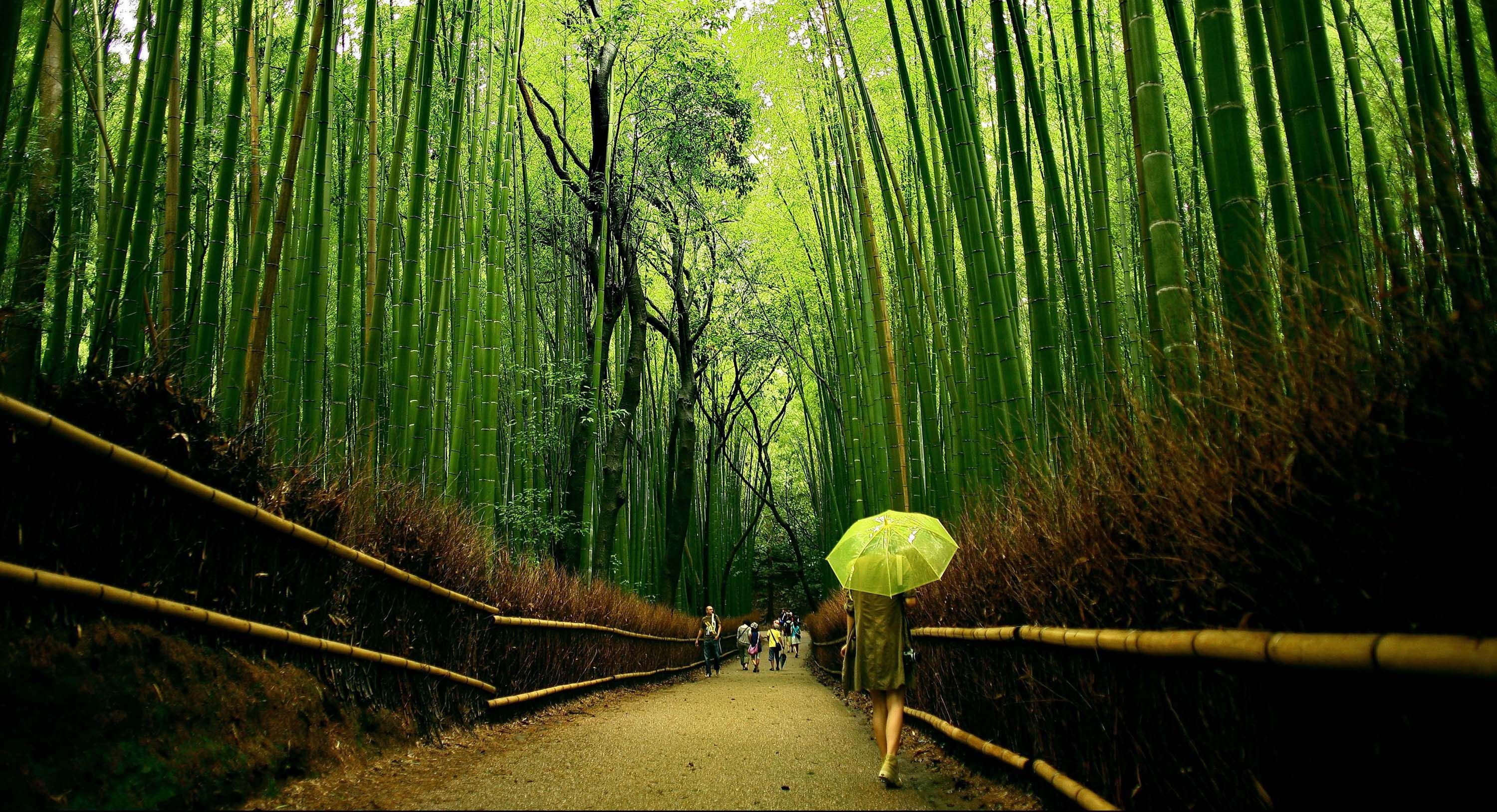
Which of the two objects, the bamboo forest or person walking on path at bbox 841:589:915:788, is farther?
person walking on path at bbox 841:589:915:788

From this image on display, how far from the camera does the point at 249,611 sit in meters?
2.30

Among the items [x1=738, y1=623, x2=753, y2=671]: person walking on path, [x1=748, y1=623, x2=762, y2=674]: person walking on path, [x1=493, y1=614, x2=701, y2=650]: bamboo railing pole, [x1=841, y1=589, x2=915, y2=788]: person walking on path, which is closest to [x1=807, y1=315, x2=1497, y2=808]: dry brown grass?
[x1=841, y1=589, x2=915, y2=788]: person walking on path

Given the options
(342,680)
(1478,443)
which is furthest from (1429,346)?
(342,680)

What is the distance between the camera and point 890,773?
264cm

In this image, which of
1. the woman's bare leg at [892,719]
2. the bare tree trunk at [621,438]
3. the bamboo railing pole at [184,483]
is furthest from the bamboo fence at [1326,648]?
the bare tree trunk at [621,438]

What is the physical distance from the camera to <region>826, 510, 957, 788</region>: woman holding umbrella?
2.89 metres

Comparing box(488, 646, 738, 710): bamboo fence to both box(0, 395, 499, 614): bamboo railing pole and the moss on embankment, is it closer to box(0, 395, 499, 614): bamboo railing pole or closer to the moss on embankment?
box(0, 395, 499, 614): bamboo railing pole

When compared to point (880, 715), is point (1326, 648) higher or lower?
higher

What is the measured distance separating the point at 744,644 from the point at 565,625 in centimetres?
1346

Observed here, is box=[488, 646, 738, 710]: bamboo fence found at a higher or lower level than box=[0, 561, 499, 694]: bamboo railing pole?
lower

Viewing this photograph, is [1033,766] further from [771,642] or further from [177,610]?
[771,642]

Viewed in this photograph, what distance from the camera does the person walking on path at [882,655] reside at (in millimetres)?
2865

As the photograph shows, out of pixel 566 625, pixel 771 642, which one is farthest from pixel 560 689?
pixel 771 642

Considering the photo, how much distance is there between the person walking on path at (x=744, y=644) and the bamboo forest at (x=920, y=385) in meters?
8.03
